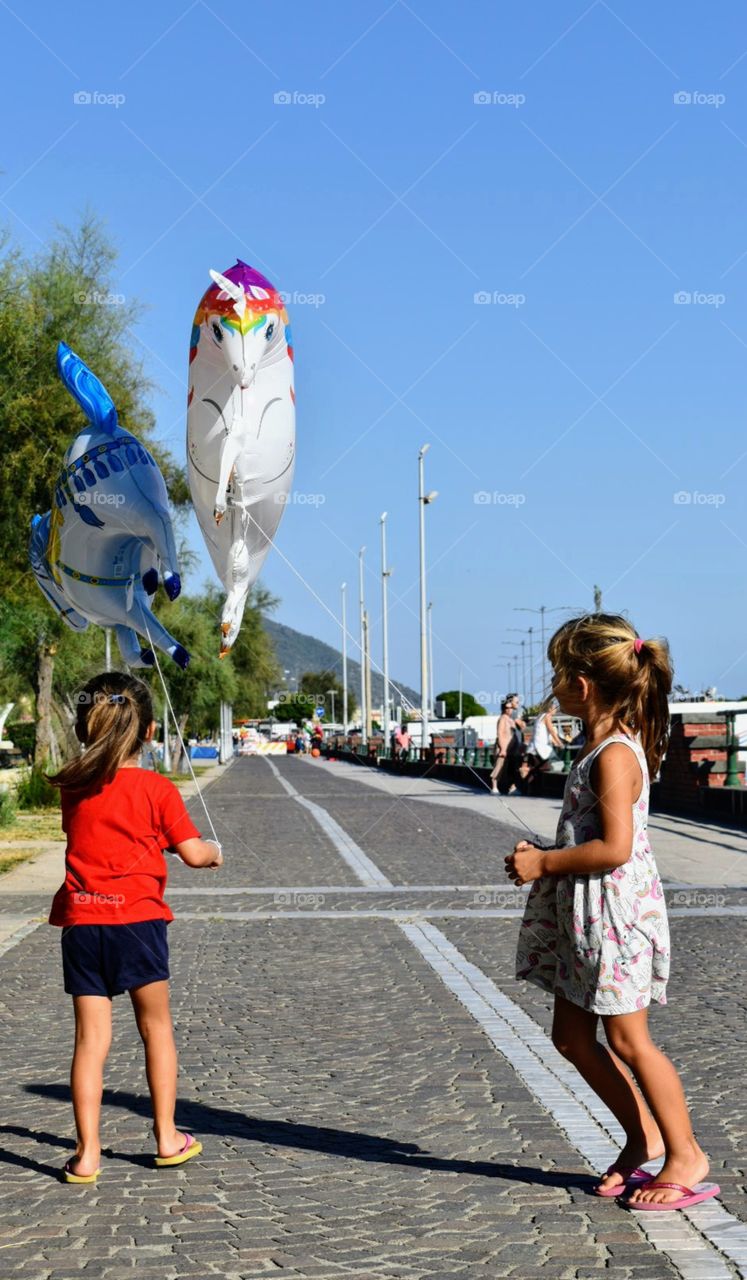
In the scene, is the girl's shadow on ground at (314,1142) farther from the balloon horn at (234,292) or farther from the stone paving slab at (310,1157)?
the balloon horn at (234,292)

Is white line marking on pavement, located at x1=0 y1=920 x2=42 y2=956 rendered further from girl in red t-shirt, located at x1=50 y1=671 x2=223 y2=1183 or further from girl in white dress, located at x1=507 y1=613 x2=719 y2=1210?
girl in white dress, located at x1=507 y1=613 x2=719 y2=1210

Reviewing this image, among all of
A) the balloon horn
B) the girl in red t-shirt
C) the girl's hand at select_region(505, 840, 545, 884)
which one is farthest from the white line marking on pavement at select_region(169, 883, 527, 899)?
the girl's hand at select_region(505, 840, 545, 884)

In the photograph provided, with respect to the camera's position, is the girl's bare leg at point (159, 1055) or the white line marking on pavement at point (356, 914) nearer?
the girl's bare leg at point (159, 1055)

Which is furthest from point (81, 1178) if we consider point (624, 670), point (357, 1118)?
point (624, 670)

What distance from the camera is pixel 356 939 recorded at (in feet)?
35.9

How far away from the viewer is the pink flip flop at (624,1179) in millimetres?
4742

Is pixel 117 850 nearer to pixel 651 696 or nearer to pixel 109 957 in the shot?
pixel 109 957

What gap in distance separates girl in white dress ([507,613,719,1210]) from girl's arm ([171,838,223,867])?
3.44ft

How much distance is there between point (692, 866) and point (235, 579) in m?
9.55

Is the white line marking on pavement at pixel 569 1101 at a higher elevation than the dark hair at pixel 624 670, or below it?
below

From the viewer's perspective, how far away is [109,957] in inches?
197

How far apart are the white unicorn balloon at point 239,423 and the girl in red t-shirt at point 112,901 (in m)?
2.57

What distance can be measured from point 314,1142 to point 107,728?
1.65 meters

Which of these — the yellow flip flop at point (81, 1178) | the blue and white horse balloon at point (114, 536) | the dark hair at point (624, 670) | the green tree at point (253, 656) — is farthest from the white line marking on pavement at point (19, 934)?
the green tree at point (253, 656)
